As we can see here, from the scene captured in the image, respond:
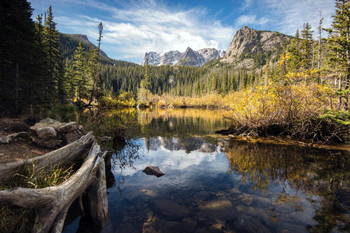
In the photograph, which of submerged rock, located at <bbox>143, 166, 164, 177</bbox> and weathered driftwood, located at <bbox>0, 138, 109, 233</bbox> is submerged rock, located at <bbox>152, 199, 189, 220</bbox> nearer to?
weathered driftwood, located at <bbox>0, 138, 109, 233</bbox>

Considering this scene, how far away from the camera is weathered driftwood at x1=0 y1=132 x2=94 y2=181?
363cm

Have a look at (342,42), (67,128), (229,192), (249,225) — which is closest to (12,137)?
(67,128)

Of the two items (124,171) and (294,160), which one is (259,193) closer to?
(294,160)

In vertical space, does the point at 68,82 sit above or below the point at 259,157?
above

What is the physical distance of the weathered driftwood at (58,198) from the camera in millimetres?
2527

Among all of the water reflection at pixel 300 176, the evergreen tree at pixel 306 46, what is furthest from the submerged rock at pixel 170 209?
the evergreen tree at pixel 306 46

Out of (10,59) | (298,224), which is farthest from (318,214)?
(10,59)

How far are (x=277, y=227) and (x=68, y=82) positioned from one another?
48.0m

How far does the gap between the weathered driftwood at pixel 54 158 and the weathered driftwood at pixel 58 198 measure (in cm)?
105

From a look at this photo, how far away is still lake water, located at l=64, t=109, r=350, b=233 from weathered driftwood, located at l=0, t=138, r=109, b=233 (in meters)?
0.63

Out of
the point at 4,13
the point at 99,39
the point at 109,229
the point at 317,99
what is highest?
the point at 99,39

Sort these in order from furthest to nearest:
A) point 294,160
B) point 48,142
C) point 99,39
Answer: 1. point 99,39
2. point 294,160
3. point 48,142

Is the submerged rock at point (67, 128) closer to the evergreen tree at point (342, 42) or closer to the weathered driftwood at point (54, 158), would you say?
the weathered driftwood at point (54, 158)

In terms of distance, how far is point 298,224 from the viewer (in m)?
4.39
